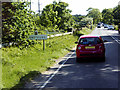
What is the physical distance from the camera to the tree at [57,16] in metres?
39.9

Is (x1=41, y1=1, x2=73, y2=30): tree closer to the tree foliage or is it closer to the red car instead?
the tree foliage

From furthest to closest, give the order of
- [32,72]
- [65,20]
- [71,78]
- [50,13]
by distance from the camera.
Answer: [65,20] < [50,13] < [32,72] < [71,78]

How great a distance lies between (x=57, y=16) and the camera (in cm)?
4400

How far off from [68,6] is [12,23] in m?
32.5

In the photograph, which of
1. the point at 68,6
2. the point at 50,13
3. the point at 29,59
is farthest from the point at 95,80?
the point at 68,6

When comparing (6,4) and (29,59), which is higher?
(6,4)

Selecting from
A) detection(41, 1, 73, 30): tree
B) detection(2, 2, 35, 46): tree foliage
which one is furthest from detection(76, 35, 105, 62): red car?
detection(41, 1, 73, 30): tree

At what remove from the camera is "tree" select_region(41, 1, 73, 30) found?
39906 millimetres

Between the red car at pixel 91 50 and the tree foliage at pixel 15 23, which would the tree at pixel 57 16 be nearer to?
the tree foliage at pixel 15 23

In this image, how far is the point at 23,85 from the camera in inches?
332

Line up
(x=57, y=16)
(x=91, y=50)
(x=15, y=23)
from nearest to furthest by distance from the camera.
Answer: (x=91, y=50) < (x=15, y=23) < (x=57, y=16)

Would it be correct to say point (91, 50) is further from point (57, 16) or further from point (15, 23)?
point (57, 16)

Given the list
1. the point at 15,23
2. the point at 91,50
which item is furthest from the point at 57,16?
the point at 91,50

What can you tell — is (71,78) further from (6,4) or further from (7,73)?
(6,4)
